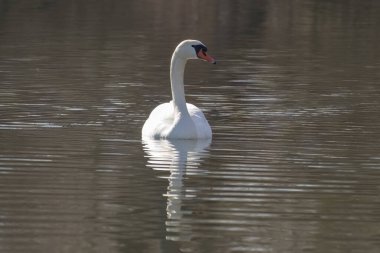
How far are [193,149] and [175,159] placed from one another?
954 millimetres

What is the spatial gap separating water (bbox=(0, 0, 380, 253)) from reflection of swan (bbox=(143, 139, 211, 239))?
0.02m

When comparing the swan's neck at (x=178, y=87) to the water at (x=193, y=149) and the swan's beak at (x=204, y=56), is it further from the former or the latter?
the water at (x=193, y=149)

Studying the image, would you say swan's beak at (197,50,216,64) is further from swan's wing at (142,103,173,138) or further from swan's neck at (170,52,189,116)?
swan's wing at (142,103,173,138)

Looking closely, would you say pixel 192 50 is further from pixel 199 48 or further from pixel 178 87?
pixel 178 87

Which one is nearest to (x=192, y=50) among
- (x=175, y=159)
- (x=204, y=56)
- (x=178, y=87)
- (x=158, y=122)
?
(x=204, y=56)

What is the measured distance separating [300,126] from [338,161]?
3.15 metres

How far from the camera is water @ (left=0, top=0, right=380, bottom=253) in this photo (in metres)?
11.4

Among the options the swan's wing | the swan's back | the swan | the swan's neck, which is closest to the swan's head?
the swan

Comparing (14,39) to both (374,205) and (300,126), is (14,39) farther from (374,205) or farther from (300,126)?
(374,205)

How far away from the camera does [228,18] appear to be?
4244cm

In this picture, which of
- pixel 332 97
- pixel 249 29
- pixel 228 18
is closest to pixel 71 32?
pixel 249 29

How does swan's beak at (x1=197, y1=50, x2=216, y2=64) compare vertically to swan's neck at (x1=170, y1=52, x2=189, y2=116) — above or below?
above

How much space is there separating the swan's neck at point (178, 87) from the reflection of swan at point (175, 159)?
19.4 inches

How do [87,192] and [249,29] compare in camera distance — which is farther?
[249,29]
